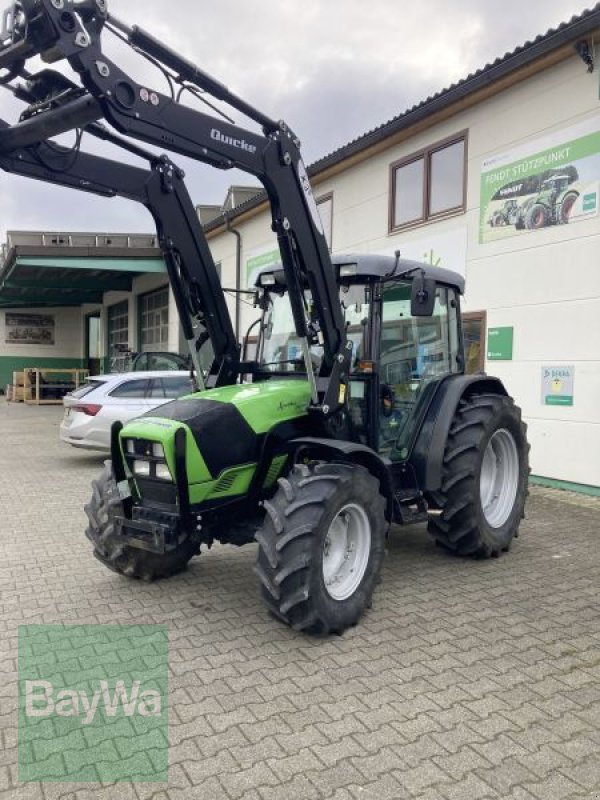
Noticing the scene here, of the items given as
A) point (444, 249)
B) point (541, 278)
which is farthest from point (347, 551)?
point (444, 249)

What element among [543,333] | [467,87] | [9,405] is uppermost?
[467,87]

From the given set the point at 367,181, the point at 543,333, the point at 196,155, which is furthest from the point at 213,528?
the point at 367,181

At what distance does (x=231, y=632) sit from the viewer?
4.15 metres

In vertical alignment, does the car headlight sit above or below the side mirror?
below

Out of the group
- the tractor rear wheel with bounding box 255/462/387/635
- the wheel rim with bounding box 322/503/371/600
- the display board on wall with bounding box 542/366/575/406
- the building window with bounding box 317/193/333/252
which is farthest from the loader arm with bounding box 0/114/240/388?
the building window with bounding box 317/193/333/252

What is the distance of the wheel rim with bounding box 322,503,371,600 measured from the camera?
4.22 meters

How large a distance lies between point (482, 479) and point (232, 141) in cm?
346

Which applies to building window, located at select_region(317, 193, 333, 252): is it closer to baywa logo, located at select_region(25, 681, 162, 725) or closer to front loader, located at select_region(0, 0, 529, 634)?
front loader, located at select_region(0, 0, 529, 634)

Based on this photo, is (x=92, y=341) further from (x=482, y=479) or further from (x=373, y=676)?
(x=373, y=676)

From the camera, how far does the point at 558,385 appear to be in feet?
27.6

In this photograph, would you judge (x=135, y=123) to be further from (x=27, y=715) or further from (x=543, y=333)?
(x=543, y=333)

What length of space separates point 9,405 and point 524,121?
22819mm

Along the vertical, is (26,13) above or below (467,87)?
below

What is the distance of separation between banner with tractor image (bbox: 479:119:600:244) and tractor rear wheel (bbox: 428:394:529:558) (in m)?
3.60
